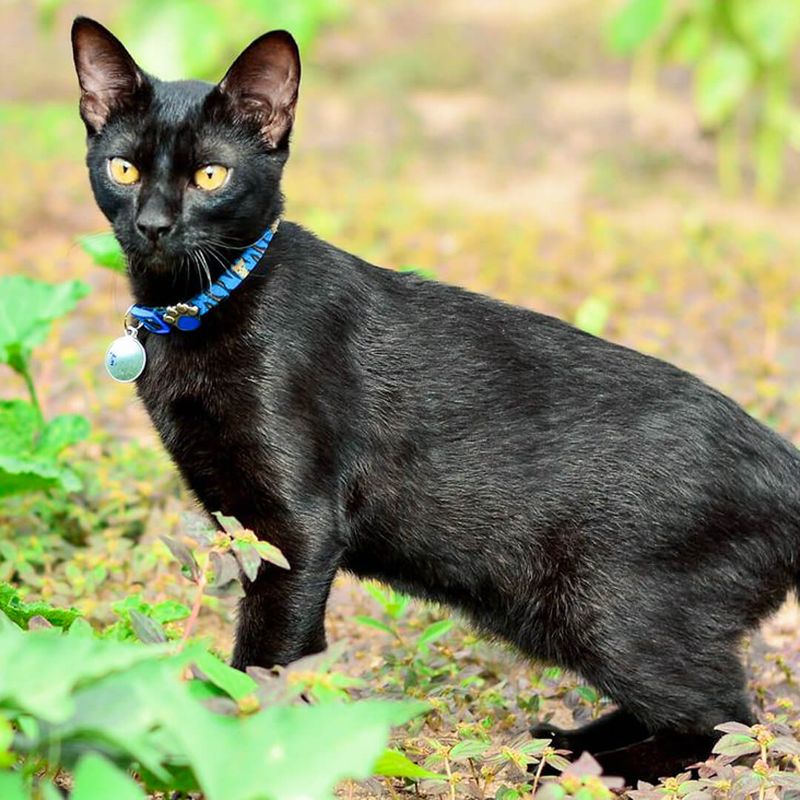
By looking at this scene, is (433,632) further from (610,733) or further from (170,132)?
(170,132)

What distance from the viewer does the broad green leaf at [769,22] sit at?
240 inches

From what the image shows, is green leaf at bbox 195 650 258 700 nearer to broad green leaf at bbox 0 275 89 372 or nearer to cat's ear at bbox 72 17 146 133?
cat's ear at bbox 72 17 146 133

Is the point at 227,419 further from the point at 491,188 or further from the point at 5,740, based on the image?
the point at 491,188

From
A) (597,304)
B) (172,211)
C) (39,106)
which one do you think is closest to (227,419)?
(172,211)

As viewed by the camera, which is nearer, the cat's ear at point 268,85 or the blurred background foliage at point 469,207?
the cat's ear at point 268,85

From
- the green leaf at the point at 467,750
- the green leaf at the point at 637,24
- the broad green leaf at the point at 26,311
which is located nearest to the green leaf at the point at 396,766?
the green leaf at the point at 467,750

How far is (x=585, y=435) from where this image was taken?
2635 millimetres

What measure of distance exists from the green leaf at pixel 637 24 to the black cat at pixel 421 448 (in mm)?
3997

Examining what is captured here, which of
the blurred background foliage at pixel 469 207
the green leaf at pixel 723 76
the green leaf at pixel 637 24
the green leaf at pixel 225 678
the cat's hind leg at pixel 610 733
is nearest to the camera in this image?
the green leaf at pixel 225 678

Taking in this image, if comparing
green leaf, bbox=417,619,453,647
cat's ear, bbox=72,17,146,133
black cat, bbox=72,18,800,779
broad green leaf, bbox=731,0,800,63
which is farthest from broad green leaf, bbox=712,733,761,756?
broad green leaf, bbox=731,0,800,63

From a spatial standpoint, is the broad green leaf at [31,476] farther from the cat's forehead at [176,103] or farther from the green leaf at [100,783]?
the green leaf at [100,783]

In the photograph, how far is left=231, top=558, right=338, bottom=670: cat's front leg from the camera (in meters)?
2.48

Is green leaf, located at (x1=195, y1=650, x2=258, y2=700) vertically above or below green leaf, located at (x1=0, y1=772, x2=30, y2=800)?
above

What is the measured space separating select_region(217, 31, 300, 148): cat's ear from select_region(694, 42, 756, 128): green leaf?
430 cm
